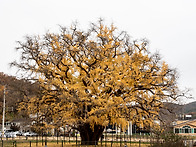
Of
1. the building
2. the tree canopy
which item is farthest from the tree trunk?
the building

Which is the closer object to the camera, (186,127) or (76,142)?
(76,142)

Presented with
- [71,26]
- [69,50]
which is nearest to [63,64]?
[69,50]

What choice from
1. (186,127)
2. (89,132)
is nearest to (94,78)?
(89,132)

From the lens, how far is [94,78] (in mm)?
34656

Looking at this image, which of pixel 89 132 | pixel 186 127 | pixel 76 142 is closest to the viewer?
pixel 76 142

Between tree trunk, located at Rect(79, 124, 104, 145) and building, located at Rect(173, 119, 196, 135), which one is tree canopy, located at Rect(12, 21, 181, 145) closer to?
tree trunk, located at Rect(79, 124, 104, 145)

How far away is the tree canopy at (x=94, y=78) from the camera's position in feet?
109

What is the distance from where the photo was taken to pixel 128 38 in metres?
36.4

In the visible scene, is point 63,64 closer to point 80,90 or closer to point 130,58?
point 80,90

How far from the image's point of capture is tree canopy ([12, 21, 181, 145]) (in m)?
33.2

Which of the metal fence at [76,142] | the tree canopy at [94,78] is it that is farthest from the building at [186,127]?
the tree canopy at [94,78]

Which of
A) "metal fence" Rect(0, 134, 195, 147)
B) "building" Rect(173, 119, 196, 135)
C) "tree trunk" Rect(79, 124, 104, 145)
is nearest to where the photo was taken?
"metal fence" Rect(0, 134, 195, 147)

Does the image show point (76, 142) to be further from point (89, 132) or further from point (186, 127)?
point (186, 127)

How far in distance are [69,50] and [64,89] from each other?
4183mm
